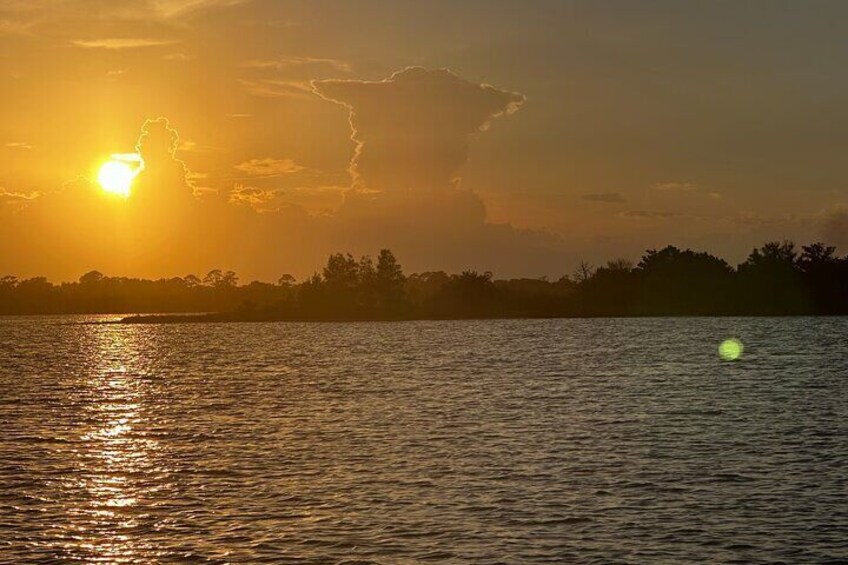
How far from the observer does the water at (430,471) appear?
106 feet

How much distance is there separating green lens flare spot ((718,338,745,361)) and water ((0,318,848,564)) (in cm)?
3639

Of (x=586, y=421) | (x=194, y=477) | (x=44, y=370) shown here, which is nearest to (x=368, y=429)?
(x=586, y=421)

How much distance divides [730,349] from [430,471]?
114926mm

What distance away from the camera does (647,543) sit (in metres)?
32.2

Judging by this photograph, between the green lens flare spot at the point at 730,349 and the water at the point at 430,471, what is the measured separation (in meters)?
36.4

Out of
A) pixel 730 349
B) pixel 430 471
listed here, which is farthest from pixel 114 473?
pixel 730 349

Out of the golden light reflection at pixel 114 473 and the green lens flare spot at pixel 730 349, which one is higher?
the golden light reflection at pixel 114 473

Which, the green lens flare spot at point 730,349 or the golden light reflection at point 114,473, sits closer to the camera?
the golden light reflection at point 114,473

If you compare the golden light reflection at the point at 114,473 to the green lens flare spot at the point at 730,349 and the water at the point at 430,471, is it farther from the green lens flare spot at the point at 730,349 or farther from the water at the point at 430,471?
the green lens flare spot at the point at 730,349

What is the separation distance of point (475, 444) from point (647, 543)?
21.5 meters

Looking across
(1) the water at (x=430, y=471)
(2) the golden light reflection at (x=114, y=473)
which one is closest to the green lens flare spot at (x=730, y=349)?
(1) the water at (x=430, y=471)

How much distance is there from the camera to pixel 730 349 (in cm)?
15125

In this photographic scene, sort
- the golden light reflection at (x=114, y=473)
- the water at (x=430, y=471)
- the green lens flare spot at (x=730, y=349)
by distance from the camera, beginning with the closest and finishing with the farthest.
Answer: the water at (x=430, y=471) < the golden light reflection at (x=114, y=473) < the green lens flare spot at (x=730, y=349)

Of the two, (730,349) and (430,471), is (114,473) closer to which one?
(430,471)
